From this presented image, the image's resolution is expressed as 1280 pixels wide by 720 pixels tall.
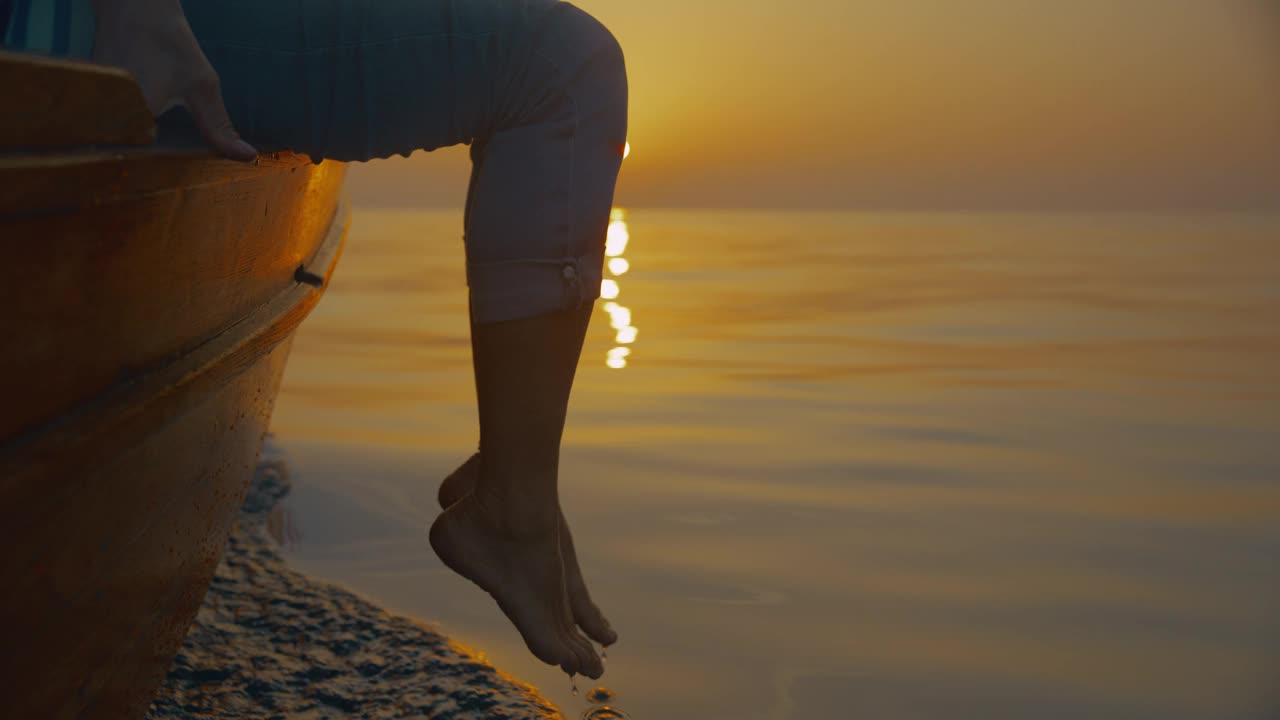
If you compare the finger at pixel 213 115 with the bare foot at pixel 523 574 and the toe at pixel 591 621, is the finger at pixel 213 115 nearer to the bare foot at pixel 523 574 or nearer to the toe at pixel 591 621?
the bare foot at pixel 523 574

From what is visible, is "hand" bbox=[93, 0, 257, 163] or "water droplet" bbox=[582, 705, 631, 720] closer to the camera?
"hand" bbox=[93, 0, 257, 163]

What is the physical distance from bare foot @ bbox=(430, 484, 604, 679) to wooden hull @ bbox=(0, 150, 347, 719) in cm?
33

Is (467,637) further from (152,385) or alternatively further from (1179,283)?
(1179,283)

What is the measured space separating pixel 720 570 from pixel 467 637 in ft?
1.94

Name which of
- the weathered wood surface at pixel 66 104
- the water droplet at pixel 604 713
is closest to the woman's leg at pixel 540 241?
the weathered wood surface at pixel 66 104

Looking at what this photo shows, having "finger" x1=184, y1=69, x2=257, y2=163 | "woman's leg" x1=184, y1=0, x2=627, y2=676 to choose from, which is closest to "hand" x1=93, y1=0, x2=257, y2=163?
"finger" x1=184, y1=69, x2=257, y2=163

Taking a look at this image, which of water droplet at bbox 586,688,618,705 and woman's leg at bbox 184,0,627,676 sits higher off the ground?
woman's leg at bbox 184,0,627,676

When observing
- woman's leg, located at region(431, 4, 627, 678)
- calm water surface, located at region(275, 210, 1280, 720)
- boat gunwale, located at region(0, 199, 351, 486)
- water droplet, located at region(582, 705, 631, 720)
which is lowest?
water droplet, located at region(582, 705, 631, 720)

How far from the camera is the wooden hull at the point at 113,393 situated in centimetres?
83

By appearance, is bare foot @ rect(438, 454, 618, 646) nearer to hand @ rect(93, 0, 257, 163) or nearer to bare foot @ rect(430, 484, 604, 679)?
bare foot @ rect(430, 484, 604, 679)

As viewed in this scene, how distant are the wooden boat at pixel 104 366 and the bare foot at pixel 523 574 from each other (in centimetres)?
33

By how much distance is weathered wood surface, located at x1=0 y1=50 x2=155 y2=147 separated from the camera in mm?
778

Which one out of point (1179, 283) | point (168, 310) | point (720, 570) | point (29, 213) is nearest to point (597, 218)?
point (168, 310)

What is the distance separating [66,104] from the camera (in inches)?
32.6
